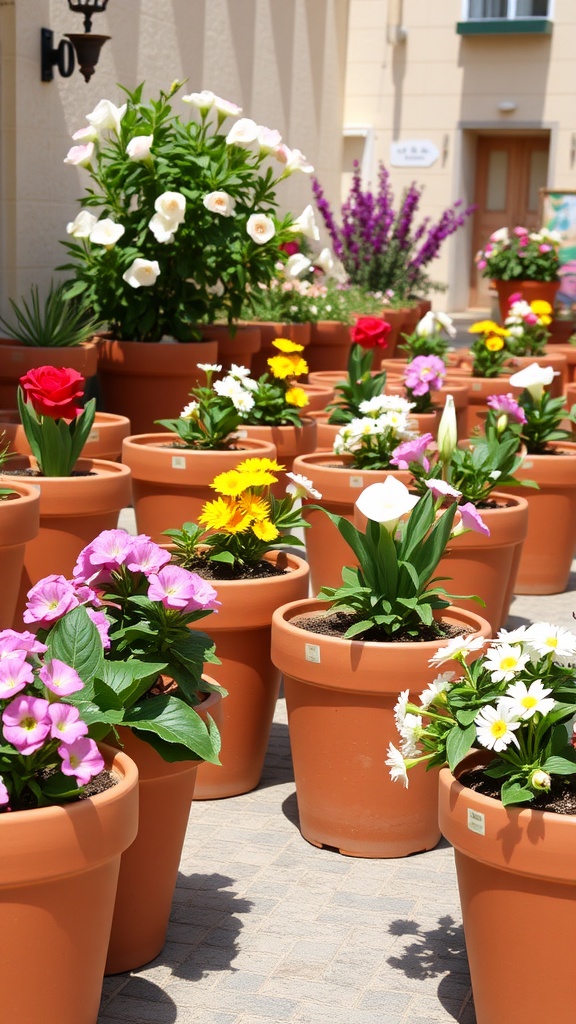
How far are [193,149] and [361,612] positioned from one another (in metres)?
4.38

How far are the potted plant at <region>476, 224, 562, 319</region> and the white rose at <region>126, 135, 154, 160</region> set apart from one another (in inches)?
285

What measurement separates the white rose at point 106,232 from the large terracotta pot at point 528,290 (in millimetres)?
7399

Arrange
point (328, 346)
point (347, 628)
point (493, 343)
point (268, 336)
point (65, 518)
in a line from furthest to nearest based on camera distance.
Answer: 1. point (328, 346)
2. point (268, 336)
3. point (493, 343)
4. point (65, 518)
5. point (347, 628)

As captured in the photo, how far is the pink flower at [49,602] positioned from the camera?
292 cm

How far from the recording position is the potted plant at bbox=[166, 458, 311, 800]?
160 inches

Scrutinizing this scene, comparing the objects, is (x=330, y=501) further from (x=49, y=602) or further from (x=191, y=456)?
(x=49, y=602)

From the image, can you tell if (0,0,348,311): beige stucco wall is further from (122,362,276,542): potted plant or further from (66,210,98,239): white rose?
(122,362,276,542): potted plant

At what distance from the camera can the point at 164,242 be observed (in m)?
7.41

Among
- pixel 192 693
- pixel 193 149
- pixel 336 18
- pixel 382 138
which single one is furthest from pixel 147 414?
pixel 382 138

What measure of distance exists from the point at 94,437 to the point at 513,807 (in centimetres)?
359

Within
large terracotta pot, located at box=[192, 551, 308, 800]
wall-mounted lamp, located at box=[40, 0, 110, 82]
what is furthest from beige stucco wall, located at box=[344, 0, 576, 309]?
large terracotta pot, located at box=[192, 551, 308, 800]

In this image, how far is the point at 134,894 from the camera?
310 centimetres

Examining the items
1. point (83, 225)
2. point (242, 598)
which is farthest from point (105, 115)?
point (242, 598)

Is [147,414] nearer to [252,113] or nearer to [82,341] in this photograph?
[82,341]
